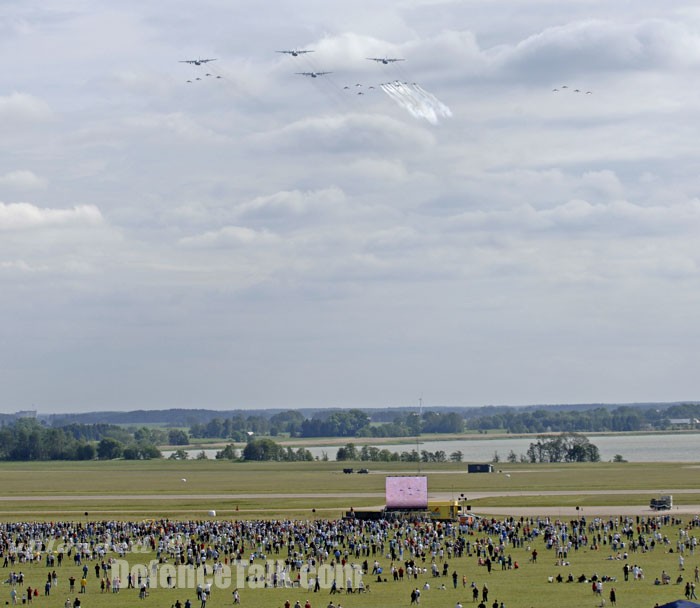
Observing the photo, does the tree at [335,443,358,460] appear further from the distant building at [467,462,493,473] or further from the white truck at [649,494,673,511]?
the white truck at [649,494,673,511]

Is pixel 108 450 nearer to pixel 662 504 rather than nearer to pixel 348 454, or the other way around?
pixel 348 454

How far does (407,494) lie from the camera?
253ft

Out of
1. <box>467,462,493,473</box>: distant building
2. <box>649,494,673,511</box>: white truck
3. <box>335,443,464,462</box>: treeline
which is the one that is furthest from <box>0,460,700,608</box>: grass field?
<box>335,443,464,462</box>: treeline

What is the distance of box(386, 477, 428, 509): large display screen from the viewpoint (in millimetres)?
76375

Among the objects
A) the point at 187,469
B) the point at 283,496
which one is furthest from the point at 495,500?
the point at 187,469

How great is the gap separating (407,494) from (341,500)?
19357 millimetres

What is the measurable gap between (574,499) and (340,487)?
2907cm

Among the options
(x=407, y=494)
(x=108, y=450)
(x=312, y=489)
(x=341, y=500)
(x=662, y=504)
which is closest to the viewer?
(x=407, y=494)

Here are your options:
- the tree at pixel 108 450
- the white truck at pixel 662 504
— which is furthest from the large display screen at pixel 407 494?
the tree at pixel 108 450

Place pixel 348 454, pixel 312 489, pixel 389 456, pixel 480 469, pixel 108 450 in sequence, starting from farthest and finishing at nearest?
1. pixel 108 450
2. pixel 348 454
3. pixel 389 456
4. pixel 480 469
5. pixel 312 489

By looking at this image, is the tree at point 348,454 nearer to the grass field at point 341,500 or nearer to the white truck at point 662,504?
the grass field at point 341,500

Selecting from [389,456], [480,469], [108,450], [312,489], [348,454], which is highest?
[108,450]

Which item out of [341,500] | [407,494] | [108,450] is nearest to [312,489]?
[341,500]

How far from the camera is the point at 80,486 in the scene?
405ft
